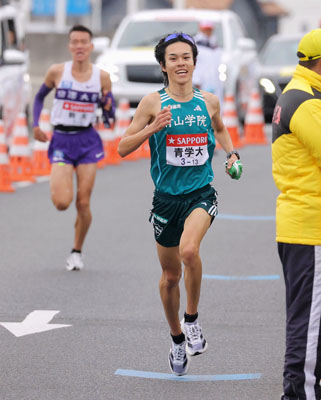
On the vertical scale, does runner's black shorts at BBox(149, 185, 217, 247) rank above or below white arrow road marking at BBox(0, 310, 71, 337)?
above

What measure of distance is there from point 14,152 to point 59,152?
701cm

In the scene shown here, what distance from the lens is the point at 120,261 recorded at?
10.8 m

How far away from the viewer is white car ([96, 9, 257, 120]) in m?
21.9

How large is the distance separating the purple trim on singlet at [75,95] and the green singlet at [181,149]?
3.64m

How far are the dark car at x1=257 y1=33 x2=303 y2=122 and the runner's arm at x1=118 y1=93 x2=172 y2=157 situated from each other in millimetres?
18676

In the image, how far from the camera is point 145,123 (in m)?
6.77

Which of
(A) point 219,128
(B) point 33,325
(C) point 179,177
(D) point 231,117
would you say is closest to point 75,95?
(B) point 33,325

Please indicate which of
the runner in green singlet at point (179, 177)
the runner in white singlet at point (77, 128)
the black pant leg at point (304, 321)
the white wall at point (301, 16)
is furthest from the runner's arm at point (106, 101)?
the white wall at point (301, 16)

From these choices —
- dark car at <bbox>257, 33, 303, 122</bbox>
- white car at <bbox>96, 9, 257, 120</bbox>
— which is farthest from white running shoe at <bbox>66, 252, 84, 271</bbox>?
dark car at <bbox>257, 33, 303, 122</bbox>

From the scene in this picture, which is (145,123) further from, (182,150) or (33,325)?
(33,325)

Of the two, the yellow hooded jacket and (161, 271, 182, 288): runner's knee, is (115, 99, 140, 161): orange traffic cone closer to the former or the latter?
(161, 271, 182, 288): runner's knee

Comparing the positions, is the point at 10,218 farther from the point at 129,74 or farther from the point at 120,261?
the point at 129,74

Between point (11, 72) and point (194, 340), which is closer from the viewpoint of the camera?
point (194, 340)

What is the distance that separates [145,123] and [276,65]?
67.5 feet
